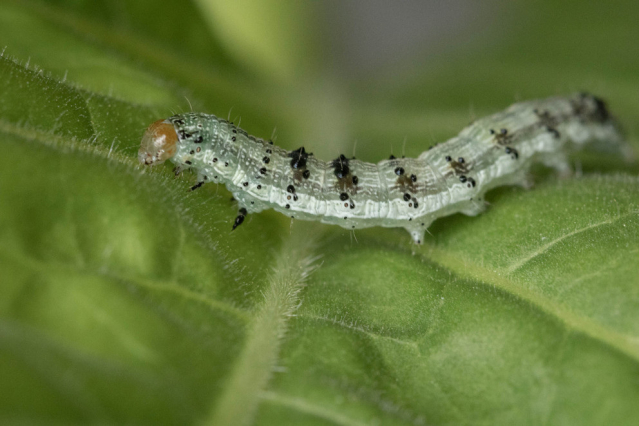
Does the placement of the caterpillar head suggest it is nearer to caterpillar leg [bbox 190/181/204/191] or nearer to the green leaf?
the green leaf

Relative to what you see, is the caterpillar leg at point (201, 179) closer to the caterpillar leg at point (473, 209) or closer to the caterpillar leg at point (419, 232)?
the caterpillar leg at point (419, 232)

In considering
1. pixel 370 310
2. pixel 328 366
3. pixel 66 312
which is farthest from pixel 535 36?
pixel 66 312

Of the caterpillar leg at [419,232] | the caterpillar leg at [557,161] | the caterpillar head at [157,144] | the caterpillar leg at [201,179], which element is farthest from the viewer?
the caterpillar leg at [557,161]

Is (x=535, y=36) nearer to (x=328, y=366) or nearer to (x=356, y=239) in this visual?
(x=356, y=239)

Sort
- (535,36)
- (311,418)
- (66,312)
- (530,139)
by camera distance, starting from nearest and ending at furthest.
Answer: (66,312), (311,418), (530,139), (535,36)

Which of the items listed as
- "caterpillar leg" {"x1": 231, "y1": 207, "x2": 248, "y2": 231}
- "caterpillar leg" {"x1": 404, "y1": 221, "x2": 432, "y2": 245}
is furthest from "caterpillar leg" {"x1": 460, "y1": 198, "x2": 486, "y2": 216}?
"caterpillar leg" {"x1": 231, "y1": 207, "x2": 248, "y2": 231}

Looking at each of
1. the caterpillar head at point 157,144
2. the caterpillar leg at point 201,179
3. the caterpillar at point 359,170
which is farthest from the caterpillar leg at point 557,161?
the caterpillar head at point 157,144

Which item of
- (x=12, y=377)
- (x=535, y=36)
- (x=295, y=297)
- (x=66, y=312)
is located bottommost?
(x=12, y=377)
